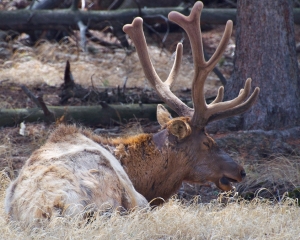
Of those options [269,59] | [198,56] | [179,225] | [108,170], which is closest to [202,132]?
[198,56]

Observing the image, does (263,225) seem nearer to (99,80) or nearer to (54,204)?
(54,204)

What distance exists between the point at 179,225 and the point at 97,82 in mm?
6703

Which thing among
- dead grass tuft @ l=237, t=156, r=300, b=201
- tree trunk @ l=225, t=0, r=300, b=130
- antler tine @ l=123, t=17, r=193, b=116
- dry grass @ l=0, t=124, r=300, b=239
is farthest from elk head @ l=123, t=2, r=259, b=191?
tree trunk @ l=225, t=0, r=300, b=130

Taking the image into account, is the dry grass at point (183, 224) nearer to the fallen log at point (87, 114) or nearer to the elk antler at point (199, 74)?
the elk antler at point (199, 74)

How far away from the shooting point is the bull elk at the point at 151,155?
5.15 meters

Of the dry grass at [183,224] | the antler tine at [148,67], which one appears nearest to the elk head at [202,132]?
the antler tine at [148,67]

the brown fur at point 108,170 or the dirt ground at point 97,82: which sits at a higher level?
the brown fur at point 108,170

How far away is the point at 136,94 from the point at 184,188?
3.17 metres

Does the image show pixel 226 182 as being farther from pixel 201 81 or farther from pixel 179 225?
pixel 179 225

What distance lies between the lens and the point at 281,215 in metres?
5.55

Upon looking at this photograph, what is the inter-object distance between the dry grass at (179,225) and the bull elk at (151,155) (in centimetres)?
24

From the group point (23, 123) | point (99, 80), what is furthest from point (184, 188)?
point (99, 80)

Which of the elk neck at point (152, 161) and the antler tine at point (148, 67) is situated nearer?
the elk neck at point (152, 161)

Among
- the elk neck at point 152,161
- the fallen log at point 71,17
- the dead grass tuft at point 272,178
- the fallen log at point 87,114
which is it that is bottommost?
the dead grass tuft at point 272,178
